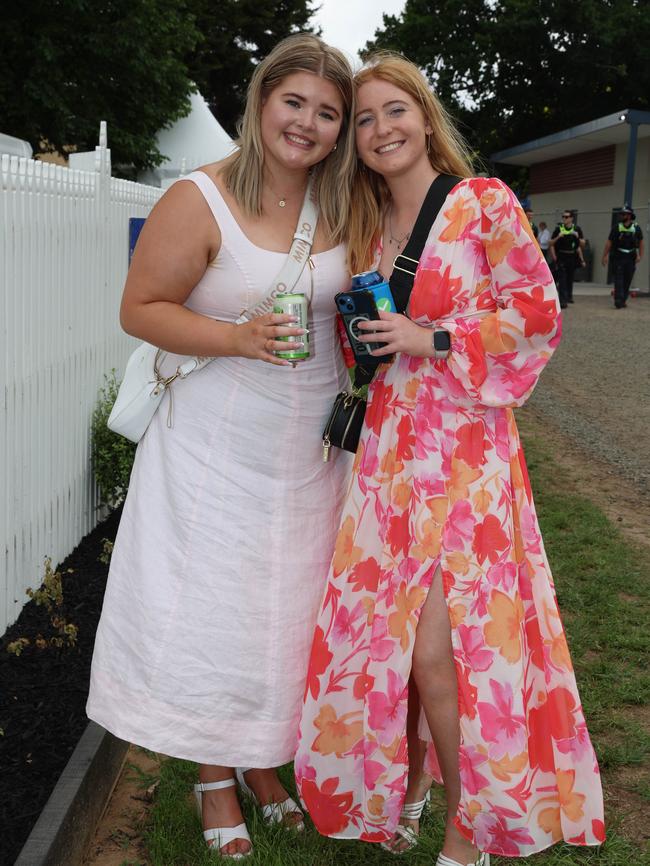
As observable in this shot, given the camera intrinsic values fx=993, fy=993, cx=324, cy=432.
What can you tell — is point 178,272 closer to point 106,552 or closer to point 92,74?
point 106,552

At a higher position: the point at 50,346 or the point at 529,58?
the point at 529,58

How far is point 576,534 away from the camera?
6.11 metres

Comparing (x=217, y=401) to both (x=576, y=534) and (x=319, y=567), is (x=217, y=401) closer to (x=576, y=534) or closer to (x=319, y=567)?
(x=319, y=567)

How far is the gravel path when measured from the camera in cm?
862

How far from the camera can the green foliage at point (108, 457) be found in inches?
222

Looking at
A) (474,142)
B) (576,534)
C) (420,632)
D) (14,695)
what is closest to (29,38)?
(576,534)

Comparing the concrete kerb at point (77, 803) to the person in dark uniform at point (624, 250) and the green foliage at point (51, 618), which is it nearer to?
the green foliage at point (51, 618)

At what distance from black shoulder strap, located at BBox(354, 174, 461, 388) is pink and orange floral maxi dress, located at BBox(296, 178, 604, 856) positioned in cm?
2

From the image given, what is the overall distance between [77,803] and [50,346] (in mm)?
2576

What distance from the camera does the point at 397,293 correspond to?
8.77 ft

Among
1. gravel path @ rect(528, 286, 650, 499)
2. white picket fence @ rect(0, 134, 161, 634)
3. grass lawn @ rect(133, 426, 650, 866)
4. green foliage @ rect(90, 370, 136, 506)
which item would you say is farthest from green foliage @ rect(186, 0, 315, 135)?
grass lawn @ rect(133, 426, 650, 866)

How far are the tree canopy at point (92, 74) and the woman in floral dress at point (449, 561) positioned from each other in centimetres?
1730

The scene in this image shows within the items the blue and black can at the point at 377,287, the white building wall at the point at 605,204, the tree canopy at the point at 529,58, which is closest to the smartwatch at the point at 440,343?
the blue and black can at the point at 377,287

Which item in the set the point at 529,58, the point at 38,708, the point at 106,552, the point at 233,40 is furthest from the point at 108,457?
the point at 529,58
